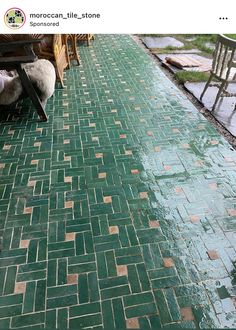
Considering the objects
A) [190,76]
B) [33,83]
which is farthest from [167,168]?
[190,76]

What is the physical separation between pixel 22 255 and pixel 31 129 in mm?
2075

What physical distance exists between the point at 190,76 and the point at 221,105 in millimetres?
1218

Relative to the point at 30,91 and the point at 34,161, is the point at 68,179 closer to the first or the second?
the point at 34,161

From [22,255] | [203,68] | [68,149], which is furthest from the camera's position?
Answer: [203,68]

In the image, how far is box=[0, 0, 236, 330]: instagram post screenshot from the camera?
6.75 feet

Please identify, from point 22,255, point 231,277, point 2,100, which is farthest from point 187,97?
point 22,255

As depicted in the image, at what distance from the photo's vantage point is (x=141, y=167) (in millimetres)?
3293

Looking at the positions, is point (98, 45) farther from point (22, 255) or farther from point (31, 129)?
point (22, 255)

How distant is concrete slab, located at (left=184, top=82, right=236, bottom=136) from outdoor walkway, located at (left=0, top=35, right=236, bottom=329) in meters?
0.31

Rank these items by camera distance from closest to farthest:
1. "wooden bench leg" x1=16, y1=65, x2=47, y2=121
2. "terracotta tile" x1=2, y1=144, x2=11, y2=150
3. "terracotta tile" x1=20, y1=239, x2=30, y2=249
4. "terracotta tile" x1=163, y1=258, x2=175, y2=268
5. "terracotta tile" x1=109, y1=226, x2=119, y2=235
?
"terracotta tile" x1=163, y1=258, x2=175, y2=268 < "terracotta tile" x1=20, y1=239, x2=30, y2=249 < "terracotta tile" x1=109, y1=226, x2=119, y2=235 < "terracotta tile" x1=2, y1=144, x2=11, y2=150 < "wooden bench leg" x1=16, y1=65, x2=47, y2=121

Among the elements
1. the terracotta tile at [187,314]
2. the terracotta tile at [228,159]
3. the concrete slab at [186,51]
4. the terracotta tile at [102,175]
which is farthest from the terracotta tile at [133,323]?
the concrete slab at [186,51]

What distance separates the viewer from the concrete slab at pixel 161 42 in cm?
748

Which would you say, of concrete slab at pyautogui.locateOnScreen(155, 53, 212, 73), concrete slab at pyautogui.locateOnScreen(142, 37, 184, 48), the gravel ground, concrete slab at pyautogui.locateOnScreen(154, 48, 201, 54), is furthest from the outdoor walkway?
concrete slab at pyautogui.locateOnScreen(142, 37, 184, 48)
